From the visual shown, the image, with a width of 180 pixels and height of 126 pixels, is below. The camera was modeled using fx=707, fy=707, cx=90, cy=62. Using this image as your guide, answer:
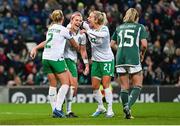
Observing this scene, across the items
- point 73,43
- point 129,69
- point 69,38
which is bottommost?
point 129,69

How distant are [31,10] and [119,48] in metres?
13.4

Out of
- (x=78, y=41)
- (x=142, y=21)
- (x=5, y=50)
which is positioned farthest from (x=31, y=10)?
(x=78, y=41)

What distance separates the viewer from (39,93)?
81.6ft

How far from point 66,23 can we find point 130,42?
11.2 metres

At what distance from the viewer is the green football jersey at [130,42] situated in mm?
15016

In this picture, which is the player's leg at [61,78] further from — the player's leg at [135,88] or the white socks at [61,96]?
the player's leg at [135,88]

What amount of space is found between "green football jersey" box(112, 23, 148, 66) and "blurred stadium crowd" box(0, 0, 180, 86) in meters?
10.3

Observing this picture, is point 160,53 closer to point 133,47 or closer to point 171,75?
point 171,75

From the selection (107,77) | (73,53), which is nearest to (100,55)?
(107,77)

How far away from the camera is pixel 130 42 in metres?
15.1

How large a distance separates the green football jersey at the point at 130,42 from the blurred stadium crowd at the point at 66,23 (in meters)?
10.3

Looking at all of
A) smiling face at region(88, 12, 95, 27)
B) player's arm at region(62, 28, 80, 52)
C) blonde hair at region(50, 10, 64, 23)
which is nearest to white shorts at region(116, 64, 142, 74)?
player's arm at region(62, 28, 80, 52)

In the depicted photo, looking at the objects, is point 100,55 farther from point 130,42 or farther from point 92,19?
point 130,42

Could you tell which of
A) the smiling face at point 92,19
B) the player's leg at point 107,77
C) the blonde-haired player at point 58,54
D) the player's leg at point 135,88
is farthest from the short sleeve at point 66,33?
the player's leg at point 135,88
